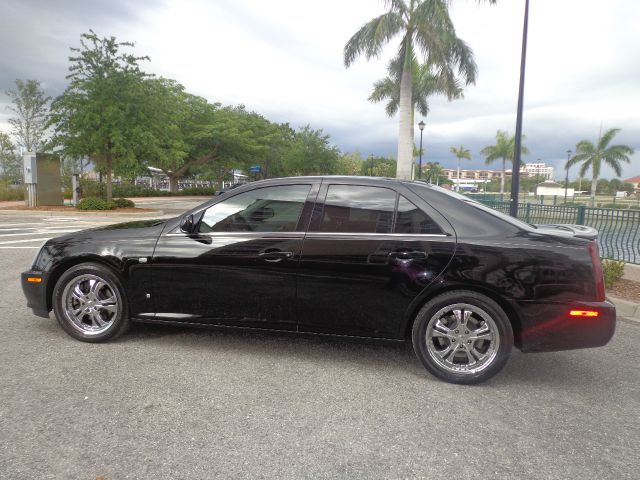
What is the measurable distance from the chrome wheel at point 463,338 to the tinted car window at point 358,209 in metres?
0.81

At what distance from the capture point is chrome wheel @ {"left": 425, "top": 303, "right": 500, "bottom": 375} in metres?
3.27

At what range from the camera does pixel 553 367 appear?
3.75 m

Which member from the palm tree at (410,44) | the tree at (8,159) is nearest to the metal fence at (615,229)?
the palm tree at (410,44)

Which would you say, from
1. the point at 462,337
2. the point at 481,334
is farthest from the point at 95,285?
the point at 481,334

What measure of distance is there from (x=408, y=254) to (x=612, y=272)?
460 centimetres

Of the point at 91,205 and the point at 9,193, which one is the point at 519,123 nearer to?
the point at 91,205

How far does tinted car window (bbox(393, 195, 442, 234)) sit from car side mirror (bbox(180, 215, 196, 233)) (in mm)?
1733

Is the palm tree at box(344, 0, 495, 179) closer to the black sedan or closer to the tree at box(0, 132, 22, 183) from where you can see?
the black sedan

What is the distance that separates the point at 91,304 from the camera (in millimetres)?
3920

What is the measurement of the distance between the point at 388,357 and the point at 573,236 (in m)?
1.79

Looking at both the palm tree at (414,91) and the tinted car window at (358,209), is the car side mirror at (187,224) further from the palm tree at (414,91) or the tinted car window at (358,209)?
the palm tree at (414,91)

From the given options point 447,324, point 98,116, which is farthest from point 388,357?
point 98,116

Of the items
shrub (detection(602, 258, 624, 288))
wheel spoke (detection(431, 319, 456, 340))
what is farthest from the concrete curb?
wheel spoke (detection(431, 319, 456, 340))

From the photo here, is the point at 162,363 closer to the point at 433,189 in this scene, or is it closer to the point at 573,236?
the point at 433,189
